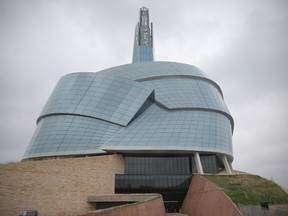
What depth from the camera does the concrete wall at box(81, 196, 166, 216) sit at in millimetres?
21136

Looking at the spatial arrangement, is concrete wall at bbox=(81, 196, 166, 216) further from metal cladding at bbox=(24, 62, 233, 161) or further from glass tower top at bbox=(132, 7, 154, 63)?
glass tower top at bbox=(132, 7, 154, 63)

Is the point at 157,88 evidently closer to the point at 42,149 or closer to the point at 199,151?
the point at 199,151

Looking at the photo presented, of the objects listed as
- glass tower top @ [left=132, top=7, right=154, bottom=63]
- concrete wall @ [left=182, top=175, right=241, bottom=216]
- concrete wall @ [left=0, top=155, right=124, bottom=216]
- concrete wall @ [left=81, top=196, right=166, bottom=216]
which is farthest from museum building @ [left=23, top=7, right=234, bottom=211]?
glass tower top @ [left=132, top=7, right=154, bottom=63]

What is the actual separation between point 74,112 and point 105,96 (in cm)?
611

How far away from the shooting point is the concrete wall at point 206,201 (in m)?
26.5

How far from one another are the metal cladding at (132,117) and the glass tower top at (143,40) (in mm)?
81037

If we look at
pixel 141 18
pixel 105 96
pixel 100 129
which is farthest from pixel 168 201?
pixel 141 18

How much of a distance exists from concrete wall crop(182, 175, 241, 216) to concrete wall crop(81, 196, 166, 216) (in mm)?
5027

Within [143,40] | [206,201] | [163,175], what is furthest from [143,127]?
[143,40]

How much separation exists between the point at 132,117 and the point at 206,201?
2084 cm

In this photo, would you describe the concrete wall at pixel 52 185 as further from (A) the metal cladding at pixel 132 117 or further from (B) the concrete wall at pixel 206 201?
(B) the concrete wall at pixel 206 201

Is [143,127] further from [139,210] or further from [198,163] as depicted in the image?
[139,210]

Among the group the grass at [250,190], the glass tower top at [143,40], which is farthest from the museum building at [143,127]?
the glass tower top at [143,40]

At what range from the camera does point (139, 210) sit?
2417cm
